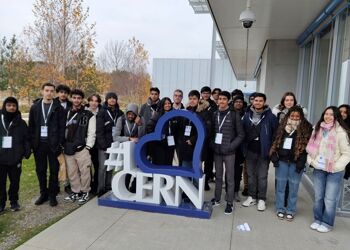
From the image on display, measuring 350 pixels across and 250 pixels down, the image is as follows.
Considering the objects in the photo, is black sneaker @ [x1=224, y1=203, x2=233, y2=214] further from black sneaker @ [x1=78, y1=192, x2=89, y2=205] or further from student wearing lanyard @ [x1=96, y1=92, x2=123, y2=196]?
black sneaker @ [x1=78, y1=192, x2=89, y2=205]

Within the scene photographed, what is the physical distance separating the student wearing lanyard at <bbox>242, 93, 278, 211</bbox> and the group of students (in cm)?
1

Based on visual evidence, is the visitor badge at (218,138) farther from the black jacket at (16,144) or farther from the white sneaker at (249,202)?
the black jacket at (16,144)

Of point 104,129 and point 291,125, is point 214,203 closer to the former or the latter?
point 291,125

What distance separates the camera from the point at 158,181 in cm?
412

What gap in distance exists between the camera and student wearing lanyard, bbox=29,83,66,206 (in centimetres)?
414

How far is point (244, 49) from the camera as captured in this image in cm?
1009

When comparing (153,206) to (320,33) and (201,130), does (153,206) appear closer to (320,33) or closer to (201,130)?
(201,130)

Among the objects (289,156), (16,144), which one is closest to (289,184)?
(289,156)

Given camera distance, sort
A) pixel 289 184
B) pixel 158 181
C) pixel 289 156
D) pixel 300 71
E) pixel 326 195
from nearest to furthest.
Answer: pixel 326 195 < pixel 289 156 < pixel 289 184 < pixel 158 181 < pixel 300 71

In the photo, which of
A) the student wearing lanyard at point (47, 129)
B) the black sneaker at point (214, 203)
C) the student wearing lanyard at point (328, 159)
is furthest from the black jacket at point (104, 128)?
the student wearing lanyard at point (328, 159)

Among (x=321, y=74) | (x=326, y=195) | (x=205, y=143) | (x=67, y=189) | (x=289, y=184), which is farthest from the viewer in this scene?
(x=321, y=74)

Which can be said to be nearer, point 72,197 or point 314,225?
point 314,225

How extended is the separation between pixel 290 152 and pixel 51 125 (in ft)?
10.7

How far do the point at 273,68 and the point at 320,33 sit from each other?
2.11m
